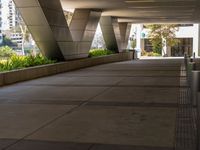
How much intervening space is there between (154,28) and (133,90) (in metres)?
47.4

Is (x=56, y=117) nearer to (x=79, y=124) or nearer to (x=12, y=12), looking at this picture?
(x=79, y=124)

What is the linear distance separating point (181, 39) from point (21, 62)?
55.7 meters

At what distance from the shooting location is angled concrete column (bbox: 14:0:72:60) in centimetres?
1812

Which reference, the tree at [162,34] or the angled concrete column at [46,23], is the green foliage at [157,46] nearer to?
the tree at [162,34]

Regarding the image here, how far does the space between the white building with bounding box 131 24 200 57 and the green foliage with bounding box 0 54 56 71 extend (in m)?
47.2

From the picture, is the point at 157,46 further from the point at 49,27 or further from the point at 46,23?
the point at 46,23

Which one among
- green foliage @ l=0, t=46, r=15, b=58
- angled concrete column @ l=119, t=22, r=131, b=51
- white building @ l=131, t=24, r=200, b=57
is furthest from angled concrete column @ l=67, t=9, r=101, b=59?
white building @ l=131, t=24, r=200, b=57

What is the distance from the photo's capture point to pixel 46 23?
1867 centimetres

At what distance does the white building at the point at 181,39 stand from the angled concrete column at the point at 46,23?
45656 mm

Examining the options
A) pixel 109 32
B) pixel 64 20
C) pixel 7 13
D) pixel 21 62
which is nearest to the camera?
pixel 21 62

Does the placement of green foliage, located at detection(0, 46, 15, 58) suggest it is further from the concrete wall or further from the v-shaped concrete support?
the concrete wall

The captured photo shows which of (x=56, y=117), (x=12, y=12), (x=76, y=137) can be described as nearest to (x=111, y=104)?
(x=56, y=117)

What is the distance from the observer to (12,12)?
37562 mm

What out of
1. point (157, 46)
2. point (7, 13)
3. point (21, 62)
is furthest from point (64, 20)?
point (157, 46)
